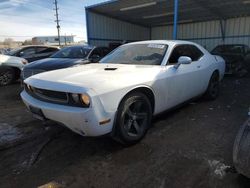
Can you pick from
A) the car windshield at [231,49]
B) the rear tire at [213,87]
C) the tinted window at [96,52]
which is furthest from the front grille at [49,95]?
the car windshield at [231,49]

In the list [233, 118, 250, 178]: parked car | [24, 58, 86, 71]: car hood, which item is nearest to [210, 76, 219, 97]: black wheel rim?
[233, 118, 250, 178]: parked car

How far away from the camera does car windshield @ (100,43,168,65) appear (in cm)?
372

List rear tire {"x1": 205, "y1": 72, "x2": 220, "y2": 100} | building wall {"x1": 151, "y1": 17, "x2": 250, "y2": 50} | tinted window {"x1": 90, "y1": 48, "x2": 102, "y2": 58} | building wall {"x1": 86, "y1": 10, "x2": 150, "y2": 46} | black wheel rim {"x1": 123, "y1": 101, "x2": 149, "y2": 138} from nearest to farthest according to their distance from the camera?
black wheel rim {"x1": 123, "y1": 101, "x2": 149, "y2": 138} < rear tire {"x1": 205, "y1": 72, "x2": 220, "y2": 100} < tinted window {"x1": 90, "y1": 48, "x2": 102, "y2": 58} < building wall {"x1": 86, "y1": 10, "x2": 150, "y2": 46} < building wall {"x1": 151, "y1": 17, "x2": 250, "y2": 50}

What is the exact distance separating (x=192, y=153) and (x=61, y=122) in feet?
5.80

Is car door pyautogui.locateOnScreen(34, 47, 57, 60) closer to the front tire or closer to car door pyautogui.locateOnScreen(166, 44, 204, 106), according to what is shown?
car door pyautogui.locateOnScreen(166, 44, 204, 106)

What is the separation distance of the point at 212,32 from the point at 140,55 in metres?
14.1

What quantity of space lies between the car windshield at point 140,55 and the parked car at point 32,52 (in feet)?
22.4

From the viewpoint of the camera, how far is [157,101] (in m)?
3.33

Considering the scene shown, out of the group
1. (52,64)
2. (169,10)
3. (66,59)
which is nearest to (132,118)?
(52,64)

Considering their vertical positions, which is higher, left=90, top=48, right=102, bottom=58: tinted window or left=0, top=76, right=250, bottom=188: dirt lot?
left=90, top=48, right=102, bottom=58: tinted window

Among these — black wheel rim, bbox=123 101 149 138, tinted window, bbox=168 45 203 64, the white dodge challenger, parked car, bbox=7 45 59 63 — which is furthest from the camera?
parked car, bbox=7 45 59 63

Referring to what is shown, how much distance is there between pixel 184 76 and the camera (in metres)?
3.83

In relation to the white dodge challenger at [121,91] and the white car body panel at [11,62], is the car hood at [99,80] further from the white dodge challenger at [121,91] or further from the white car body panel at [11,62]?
the white car body panel at [11,62]

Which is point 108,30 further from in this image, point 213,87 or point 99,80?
point 99,80
